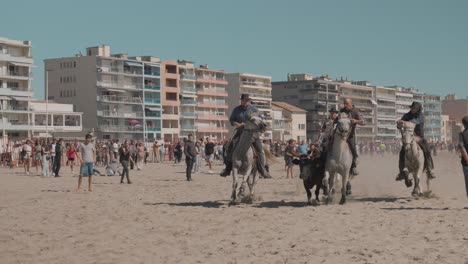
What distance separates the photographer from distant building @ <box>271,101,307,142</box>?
151 meters

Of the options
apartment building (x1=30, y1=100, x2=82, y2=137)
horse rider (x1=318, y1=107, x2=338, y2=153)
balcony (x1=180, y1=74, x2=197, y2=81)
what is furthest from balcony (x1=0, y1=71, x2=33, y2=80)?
horse rider (x1=318, y1=107, x2=338, y2=153)

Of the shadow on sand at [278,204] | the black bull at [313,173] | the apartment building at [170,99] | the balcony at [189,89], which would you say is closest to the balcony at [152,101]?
the apartment building at [170,99]

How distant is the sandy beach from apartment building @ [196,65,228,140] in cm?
12110

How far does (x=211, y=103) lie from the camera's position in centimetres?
14500

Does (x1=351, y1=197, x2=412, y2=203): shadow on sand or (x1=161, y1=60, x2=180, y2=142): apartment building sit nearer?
(x1=351, y1=197, x2=412, y2=203): shadow on sand

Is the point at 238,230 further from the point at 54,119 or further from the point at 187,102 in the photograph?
the point at 187,102

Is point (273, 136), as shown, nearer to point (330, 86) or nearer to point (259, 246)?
point (330, 86)

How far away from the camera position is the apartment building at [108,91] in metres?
116

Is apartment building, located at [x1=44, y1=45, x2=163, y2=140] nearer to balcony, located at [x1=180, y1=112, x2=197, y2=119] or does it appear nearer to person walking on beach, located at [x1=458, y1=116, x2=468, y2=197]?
balcony, located at [x1=180, y1=112, x2=197, y2=119]

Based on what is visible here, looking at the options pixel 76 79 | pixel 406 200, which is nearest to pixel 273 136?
pixel 76 79

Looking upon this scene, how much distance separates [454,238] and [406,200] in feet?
22.5

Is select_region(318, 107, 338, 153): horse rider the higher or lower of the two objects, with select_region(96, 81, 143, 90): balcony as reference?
lower

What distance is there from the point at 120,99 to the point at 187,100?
18.3 meters

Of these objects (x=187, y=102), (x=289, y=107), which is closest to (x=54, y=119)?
(x=187, y=102)
